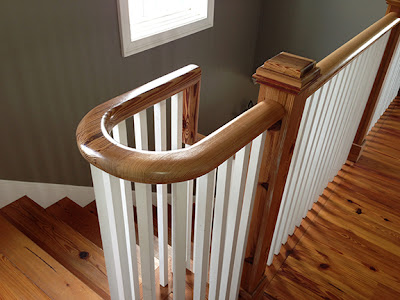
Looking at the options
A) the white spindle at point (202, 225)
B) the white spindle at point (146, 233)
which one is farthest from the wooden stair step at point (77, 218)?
the white spindle at point (146, 233)

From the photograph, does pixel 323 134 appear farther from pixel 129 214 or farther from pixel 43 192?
pixel 43 192

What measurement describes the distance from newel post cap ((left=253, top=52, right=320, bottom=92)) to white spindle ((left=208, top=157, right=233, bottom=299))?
268 mm

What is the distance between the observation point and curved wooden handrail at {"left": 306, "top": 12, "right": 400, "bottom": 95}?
1158 mm

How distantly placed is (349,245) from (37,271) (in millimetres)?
1520

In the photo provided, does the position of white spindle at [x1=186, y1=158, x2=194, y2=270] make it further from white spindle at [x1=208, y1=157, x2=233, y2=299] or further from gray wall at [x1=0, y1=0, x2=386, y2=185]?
gray wall at [x1=0, y1=0, x2=386, y2=185]

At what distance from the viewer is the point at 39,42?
2.29 metres

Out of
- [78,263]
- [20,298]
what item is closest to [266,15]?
[78,263]

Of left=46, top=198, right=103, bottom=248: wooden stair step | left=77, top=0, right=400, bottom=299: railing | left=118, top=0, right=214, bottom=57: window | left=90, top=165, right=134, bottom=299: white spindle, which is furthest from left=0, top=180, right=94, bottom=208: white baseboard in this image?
left=90, top=165, right=134, bottom=299: white spindle

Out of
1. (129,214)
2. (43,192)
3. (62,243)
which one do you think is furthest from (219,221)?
(43,192)

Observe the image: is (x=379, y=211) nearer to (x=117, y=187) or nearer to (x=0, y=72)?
(x=117, y=187)

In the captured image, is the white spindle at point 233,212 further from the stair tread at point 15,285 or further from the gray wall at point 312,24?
the gray wall at point 312,24

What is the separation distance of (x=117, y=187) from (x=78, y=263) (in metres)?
1.29

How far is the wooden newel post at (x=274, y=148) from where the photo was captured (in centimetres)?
101

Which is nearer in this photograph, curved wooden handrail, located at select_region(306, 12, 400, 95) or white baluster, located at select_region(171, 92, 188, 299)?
white baluster, located at select_region(171, 92, 188, 299)
